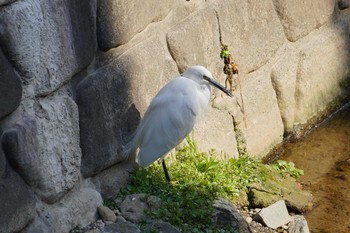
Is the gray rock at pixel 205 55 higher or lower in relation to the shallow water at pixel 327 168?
higher

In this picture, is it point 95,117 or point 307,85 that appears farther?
point 307,85

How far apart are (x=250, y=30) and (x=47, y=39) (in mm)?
1757

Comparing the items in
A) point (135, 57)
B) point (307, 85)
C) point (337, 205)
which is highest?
point (135, 57)

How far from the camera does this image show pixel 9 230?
3.07 meters

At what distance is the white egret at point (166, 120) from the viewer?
3873 mm

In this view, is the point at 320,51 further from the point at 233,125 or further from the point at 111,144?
the point at 111,144

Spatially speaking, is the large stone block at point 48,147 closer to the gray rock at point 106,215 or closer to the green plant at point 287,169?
the gray rock at point 106,215

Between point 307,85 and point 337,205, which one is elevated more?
point 307,85

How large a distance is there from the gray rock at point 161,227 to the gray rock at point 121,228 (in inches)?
2.4

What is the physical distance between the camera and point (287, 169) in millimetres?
4809

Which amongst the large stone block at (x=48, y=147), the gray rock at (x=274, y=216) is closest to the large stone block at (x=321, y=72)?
the gray rock at (x=274, y=216)

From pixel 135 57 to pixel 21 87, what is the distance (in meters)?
0.86

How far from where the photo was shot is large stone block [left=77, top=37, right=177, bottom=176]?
3.56m

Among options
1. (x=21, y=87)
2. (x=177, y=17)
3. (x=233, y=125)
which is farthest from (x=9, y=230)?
(x=233, y=125)
